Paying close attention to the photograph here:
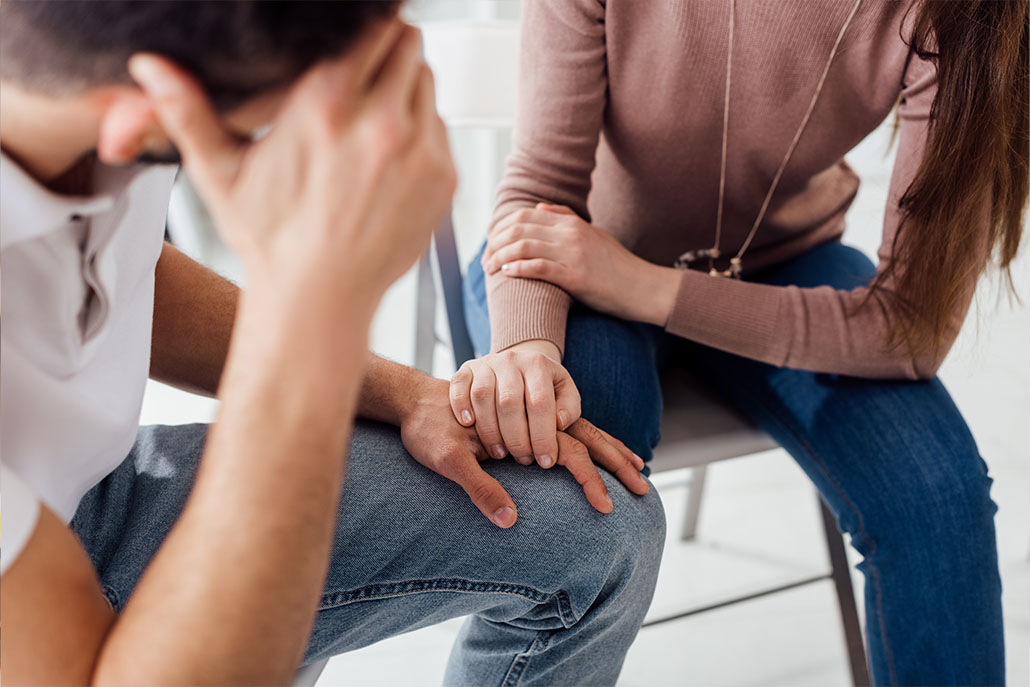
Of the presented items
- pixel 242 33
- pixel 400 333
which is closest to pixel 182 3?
pixel 242 33

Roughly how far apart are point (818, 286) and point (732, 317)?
0.53ft

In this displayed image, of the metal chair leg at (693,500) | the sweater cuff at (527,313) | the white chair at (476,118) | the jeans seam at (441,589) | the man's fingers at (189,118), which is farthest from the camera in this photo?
the metal chair leg at (693,500)

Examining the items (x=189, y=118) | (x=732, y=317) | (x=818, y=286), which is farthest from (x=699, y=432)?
(x=189, y=118)

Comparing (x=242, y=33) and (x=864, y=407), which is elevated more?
(x=242, y=33)

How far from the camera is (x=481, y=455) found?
0.80m

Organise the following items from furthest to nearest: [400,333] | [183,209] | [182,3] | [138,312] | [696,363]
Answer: [183,209] → [400,333] → [696,363] → [138,312] → [182,3]

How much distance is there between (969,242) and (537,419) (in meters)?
0.49

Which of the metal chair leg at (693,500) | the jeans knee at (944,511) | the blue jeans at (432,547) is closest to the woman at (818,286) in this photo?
the jeans knee at (944,511)

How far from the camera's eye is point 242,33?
0.44m

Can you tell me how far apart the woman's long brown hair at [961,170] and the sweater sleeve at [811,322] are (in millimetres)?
16

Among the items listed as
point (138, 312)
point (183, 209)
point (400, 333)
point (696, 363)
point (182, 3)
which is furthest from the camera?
point (183, 209)

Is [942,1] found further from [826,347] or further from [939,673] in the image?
[939,673]

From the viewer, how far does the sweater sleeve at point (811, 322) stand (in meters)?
0.94

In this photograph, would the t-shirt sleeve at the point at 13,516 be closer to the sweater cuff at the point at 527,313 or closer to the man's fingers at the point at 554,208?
the sweater cuff at the point at 527,313
